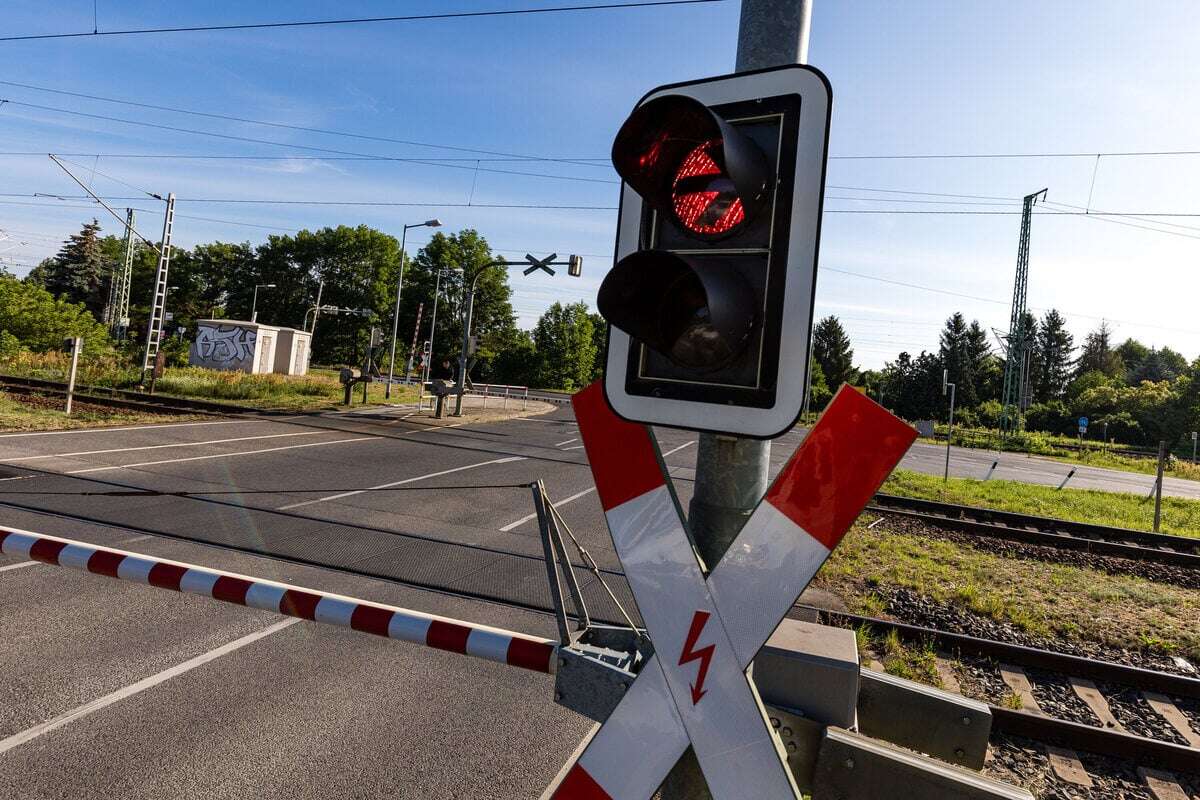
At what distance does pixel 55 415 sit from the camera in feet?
49.5

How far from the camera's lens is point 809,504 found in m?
1.34

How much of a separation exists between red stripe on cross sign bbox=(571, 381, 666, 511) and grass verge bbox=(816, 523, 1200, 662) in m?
4.85

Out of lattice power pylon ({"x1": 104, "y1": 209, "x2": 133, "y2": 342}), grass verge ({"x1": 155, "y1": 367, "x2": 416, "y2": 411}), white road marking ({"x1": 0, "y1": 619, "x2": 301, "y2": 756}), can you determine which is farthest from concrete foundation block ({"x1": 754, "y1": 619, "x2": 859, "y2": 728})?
lattice power pylon ({"x1": 104, "y1": 209, "x2": 133, "y2": 342})

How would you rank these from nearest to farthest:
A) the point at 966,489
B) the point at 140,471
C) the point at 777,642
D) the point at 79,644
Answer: the point at 777,642, the point at 79,644, the point at 140,471, the point at 966,489

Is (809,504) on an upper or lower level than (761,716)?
upper

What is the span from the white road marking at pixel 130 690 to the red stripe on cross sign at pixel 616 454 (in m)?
3.73

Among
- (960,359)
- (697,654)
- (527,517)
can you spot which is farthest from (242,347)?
(960,359)

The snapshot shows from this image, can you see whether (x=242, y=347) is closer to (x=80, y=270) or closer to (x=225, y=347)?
(x=225, y=347)

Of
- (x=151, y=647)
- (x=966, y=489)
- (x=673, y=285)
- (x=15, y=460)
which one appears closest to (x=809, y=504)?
(x=673, y=285)

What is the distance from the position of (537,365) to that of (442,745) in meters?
57.9

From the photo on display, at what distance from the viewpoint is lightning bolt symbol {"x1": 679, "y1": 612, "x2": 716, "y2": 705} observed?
140cm

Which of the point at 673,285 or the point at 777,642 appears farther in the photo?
the point at 777,642

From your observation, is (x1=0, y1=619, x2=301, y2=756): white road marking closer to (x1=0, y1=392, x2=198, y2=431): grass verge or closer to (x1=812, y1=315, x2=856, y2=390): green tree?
(x1=0, y1=392, x2=198, y2=431): grass verge

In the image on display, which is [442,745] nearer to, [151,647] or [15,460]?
[151,647]
